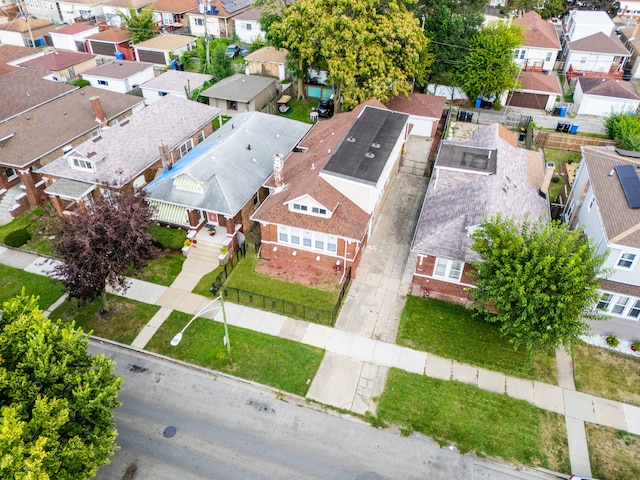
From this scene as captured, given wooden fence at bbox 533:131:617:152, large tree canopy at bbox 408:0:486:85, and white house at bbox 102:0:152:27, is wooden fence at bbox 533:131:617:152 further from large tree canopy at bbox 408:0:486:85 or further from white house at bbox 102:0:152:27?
white house at bbox 102:0:152:27

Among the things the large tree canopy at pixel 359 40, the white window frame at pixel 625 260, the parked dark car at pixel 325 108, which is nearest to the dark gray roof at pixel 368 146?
the large tree canopy at pixel 359 40

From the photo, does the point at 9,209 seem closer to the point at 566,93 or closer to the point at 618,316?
the point at 618,316

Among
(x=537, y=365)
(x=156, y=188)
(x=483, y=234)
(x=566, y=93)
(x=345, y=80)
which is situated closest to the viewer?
(x=483, y=234)

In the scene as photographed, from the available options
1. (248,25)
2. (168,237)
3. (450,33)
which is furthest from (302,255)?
(248,25)

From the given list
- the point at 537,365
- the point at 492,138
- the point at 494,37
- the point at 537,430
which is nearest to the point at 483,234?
the point at 537,365

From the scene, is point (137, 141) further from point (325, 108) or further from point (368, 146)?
point (325, 108)

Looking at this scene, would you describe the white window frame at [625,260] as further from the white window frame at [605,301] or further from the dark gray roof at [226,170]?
the dark gray roof at [226,170]
